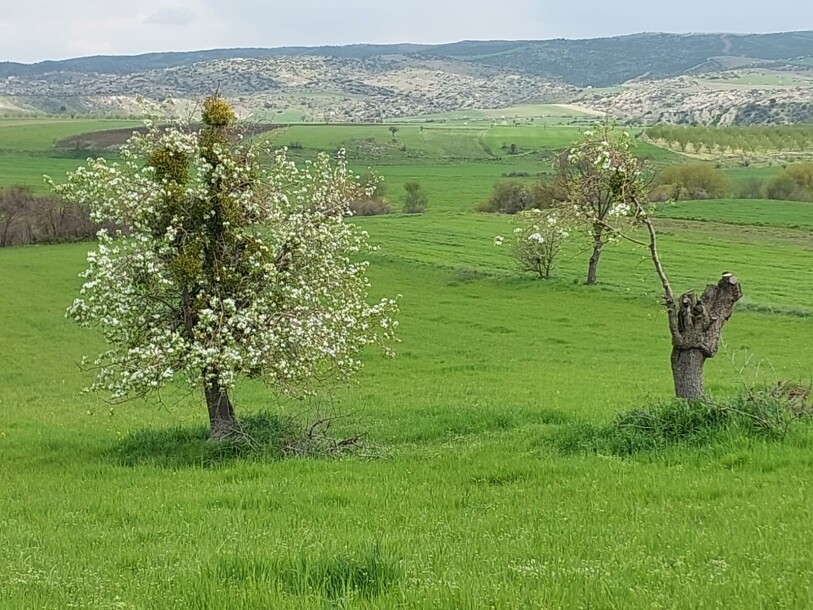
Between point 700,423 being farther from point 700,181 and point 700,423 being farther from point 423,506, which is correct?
point 700,181

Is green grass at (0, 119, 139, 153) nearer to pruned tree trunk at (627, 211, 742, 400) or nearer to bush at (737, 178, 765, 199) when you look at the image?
bush at (737, 178, 765, 199)

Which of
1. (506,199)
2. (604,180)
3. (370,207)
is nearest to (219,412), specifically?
(604,180)

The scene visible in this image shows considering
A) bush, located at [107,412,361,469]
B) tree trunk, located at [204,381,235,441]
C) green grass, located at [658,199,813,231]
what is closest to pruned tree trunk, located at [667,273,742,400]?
bush, located at [107,412,361,469]

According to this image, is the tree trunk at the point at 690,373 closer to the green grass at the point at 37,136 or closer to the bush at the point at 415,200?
the bush at the point at 415,200

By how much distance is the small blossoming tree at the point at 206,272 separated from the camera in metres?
18.1

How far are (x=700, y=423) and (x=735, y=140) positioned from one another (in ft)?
538

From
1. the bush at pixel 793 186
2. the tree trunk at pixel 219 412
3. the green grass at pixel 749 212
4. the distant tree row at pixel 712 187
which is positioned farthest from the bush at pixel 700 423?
the bush at pixel 793 186

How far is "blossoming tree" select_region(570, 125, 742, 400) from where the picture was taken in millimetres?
15195

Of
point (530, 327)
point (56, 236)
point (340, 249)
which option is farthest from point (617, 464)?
point (56, 236)

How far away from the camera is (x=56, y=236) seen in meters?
94.4

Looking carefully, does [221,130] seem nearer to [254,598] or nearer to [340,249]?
[340,249]

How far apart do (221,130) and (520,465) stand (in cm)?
1028

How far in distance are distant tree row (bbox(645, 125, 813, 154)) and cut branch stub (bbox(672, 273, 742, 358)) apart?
515 ft

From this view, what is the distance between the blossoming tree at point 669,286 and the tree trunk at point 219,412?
8.87m
